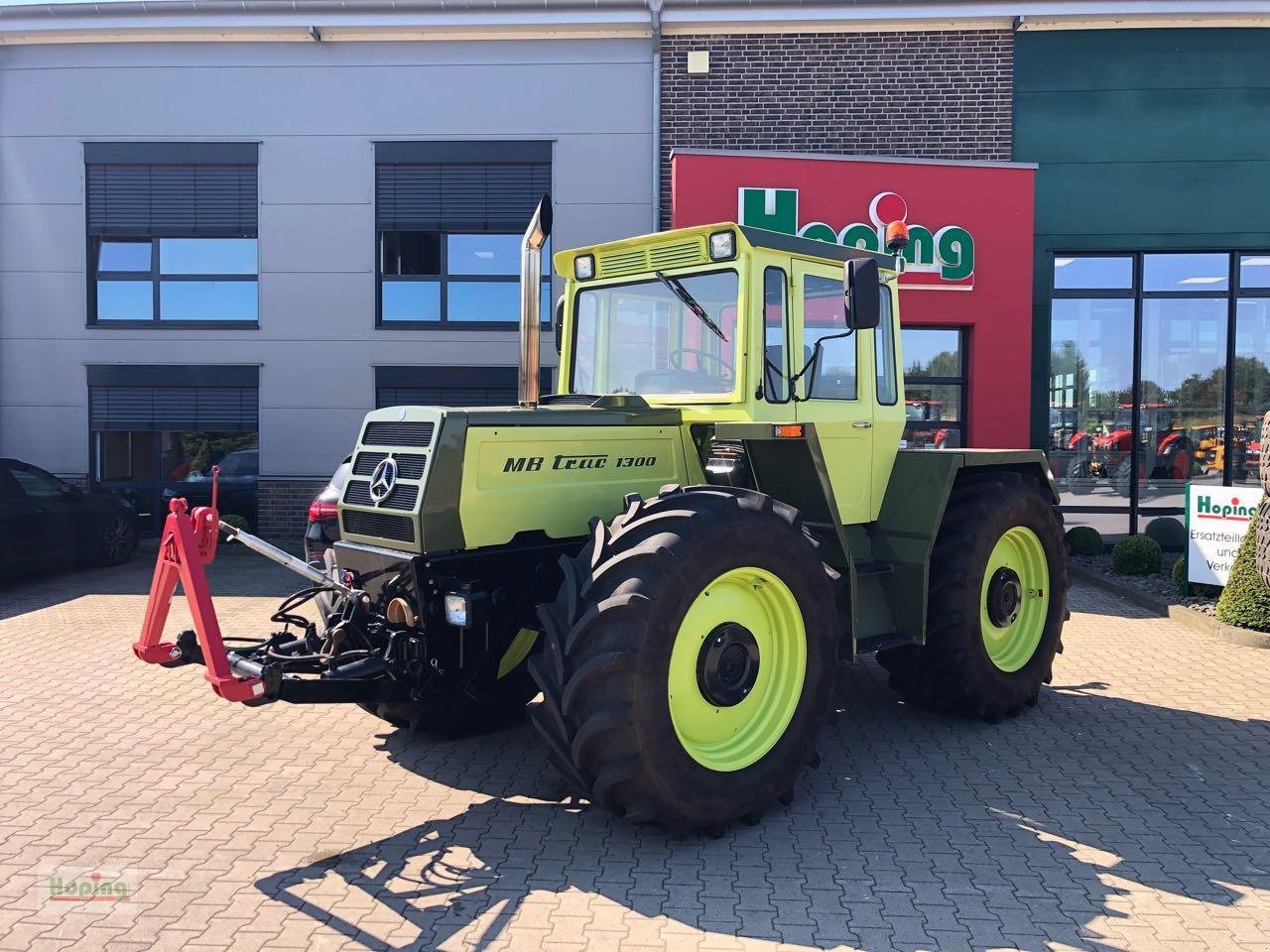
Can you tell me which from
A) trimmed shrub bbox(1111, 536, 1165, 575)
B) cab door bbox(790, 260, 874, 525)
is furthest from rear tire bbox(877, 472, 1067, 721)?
trimmed shrub bbox(1111, 536, 1165, 575)

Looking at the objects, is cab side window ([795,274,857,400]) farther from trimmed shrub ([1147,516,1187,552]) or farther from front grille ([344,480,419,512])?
trimmed shrub ([1147,516,1187,552])

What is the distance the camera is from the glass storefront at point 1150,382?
11.5 m

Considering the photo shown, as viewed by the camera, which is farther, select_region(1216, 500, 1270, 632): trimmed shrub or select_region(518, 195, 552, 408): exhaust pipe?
select_region(1216, 500, 1270, 632): trimmed shrub

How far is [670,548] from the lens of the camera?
3676 mm

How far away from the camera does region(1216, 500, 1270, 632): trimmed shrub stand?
7.30 meters

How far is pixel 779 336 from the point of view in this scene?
4.70m

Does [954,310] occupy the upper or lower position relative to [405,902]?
upper

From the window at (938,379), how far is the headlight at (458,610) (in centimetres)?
811

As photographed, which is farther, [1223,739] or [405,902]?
[1223,739]

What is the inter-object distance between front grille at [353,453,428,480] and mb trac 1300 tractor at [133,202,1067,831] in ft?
0.05

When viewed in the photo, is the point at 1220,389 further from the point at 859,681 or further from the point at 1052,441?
the point at 859,681

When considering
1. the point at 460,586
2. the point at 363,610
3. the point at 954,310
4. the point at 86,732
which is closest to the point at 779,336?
the point at 460,586

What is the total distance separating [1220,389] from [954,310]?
3.62 m

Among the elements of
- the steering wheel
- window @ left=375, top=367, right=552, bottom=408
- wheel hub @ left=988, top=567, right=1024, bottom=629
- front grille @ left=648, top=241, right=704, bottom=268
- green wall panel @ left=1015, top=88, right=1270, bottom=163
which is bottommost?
wheel hub @ left=988, top=567, right=1024, bottom=629
